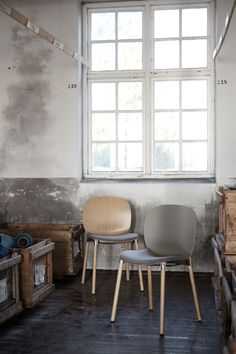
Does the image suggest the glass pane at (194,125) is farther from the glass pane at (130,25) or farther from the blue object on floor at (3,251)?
the blue object on floor at (3,251)

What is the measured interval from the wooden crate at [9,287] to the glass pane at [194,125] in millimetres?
2705

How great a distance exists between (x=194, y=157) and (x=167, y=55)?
129 centimetres

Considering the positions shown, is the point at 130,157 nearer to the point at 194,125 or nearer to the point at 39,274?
the point at 194,125

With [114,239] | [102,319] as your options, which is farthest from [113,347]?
[114,239]

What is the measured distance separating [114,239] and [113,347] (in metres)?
1.65

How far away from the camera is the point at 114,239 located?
5039 mm

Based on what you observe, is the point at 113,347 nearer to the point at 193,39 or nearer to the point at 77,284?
the point at 77,284

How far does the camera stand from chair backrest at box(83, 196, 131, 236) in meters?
5.50

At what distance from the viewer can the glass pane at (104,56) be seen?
6184 mm

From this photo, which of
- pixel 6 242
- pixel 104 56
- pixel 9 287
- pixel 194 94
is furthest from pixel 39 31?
pixel 9 287

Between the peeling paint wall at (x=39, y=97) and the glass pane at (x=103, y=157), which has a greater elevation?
the peeling paint wall at (x=39, y=97)

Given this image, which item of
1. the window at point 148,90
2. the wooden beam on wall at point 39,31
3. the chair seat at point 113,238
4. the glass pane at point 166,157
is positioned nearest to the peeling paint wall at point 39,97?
the window at point 148,90

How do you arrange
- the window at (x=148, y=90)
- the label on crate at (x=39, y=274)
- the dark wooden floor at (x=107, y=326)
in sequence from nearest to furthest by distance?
the dark wooden floor at (x=107, y=326) < the label on crate at (x=39, y=274) < the window at (x=148, y=90)

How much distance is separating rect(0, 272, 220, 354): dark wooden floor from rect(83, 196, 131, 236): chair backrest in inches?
25.8
